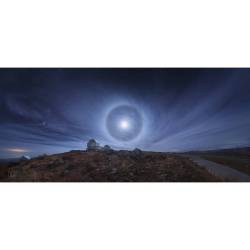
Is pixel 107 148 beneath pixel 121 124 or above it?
beneath

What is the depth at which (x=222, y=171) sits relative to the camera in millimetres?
2637

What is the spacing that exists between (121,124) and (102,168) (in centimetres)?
61

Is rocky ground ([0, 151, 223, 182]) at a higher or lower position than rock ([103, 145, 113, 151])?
lower

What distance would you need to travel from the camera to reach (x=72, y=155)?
8.86ft

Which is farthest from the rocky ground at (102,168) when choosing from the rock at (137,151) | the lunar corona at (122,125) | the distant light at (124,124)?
the distant light at (124,124)

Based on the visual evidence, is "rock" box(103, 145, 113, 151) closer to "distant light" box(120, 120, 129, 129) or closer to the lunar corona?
the lunar corona

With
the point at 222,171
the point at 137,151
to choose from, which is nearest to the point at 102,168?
the point at 137,151

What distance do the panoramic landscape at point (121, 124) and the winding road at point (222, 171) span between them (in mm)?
12

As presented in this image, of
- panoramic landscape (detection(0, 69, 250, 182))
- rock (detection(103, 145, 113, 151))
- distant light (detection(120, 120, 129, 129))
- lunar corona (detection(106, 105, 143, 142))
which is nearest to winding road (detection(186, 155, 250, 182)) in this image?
panoramic landscape (detection(0, 69, 250, 182))

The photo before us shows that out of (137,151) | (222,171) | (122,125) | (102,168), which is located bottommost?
(222,171)

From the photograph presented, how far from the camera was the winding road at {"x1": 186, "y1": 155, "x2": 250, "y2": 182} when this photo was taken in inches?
103

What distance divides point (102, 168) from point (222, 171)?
1509mm

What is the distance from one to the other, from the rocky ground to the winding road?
7 cm

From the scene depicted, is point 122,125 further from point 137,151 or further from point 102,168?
point 102,168
